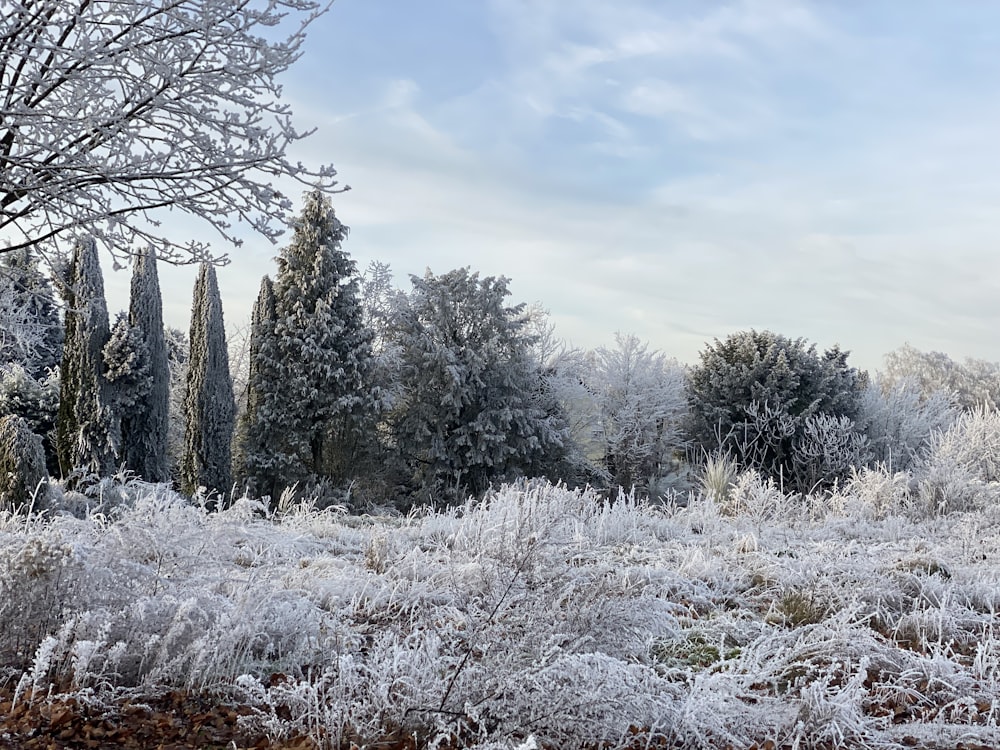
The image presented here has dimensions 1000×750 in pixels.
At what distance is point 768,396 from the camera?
56.2ft

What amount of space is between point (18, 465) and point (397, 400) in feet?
35.0

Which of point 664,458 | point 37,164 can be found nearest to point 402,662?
point 37,164

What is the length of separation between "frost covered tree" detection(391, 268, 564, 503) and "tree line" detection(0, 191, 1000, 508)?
0.05 m

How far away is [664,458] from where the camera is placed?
19000 millimetres

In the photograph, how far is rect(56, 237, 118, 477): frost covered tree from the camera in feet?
46.4

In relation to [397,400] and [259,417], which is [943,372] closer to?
[397,400]

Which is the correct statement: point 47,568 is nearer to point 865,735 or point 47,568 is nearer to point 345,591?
point 345,591

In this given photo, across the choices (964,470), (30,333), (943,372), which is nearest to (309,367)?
(30,333)

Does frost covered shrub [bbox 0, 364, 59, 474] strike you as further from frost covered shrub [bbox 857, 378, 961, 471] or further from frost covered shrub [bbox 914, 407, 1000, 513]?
frost covered shrub [bbox 857, 378, 961, 471]

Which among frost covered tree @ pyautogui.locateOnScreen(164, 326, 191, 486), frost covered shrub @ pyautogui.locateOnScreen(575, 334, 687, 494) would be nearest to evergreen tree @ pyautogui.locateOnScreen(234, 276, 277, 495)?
frost covered tree @ pyautogui.locateOnScreen(164, 326, 191, 486)

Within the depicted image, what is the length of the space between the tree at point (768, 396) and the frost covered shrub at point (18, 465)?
41.0 feet

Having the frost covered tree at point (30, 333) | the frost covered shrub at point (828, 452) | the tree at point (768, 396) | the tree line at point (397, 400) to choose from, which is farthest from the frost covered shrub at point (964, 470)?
the frost covered tree at point (30, 333)

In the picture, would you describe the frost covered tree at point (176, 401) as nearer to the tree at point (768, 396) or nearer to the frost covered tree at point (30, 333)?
the frost covered tree at point (30, 333)

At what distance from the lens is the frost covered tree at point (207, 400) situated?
15.4 m
